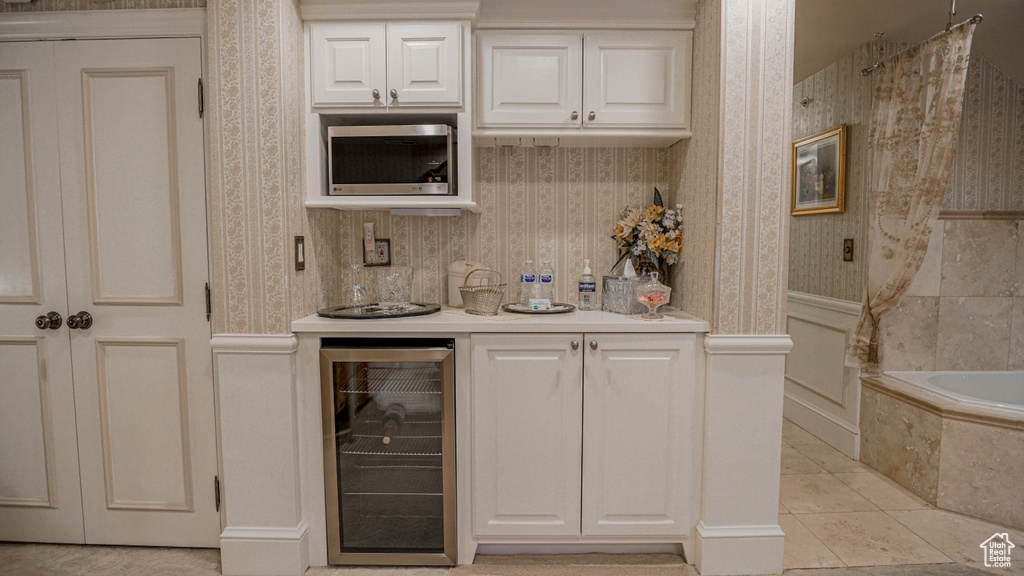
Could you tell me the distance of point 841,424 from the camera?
3.22m

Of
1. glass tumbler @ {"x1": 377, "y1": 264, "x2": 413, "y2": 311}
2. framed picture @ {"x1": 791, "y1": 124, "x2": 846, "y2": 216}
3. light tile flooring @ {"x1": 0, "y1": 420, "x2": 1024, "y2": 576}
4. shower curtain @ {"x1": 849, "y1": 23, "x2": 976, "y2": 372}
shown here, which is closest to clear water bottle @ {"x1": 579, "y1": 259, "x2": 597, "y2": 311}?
glass tumbler @ {"x1": 377, "y1": 264, "x2": 413, "y2": 311}

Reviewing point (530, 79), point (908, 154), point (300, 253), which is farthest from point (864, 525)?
point (300, 253)

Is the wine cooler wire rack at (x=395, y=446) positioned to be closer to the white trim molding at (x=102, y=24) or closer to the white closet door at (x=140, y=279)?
the white closet door at (x=140, y=279)

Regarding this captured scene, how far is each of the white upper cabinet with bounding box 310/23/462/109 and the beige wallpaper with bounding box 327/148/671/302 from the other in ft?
1.65

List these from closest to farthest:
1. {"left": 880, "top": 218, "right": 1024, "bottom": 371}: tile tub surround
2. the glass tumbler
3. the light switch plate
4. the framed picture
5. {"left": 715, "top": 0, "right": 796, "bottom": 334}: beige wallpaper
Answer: {"left": 715, "top": 0, "right": 796, "bottom": 334}: beige wallpaper
the glass tumbler
the light switch plate
{"left": 880, "top": 218, "right": 1024, "bottom": 371}: tile tub surround
the framed picture

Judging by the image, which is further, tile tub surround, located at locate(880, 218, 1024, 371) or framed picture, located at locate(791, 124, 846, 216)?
framed picture, located at locate(791, 124, 846, 216)

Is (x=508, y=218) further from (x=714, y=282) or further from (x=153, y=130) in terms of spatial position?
(x=153, y=130)

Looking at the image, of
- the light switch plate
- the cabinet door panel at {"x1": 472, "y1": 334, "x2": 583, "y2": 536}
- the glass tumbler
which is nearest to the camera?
the cabinet door panel at {"x1": 472, "y1": 334, "x2": 583, "y2": 536}

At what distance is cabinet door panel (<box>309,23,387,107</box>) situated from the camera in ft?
6.75

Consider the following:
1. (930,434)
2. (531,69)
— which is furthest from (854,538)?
(531,69)

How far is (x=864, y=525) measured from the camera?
2.37 metres

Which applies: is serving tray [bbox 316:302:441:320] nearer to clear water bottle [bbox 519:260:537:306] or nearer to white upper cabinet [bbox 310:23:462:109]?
clear water bottle [bbox 519:260:537:306]

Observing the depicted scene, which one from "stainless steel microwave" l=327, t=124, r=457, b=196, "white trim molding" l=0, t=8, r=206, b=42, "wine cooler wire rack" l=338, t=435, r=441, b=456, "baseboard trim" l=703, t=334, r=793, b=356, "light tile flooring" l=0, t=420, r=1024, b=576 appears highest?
"white trim molding" l=0, t=8, r=206, b=42

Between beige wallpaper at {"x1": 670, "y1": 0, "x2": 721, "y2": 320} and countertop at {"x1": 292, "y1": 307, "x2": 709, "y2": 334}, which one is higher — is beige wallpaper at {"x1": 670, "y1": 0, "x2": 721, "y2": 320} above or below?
above
